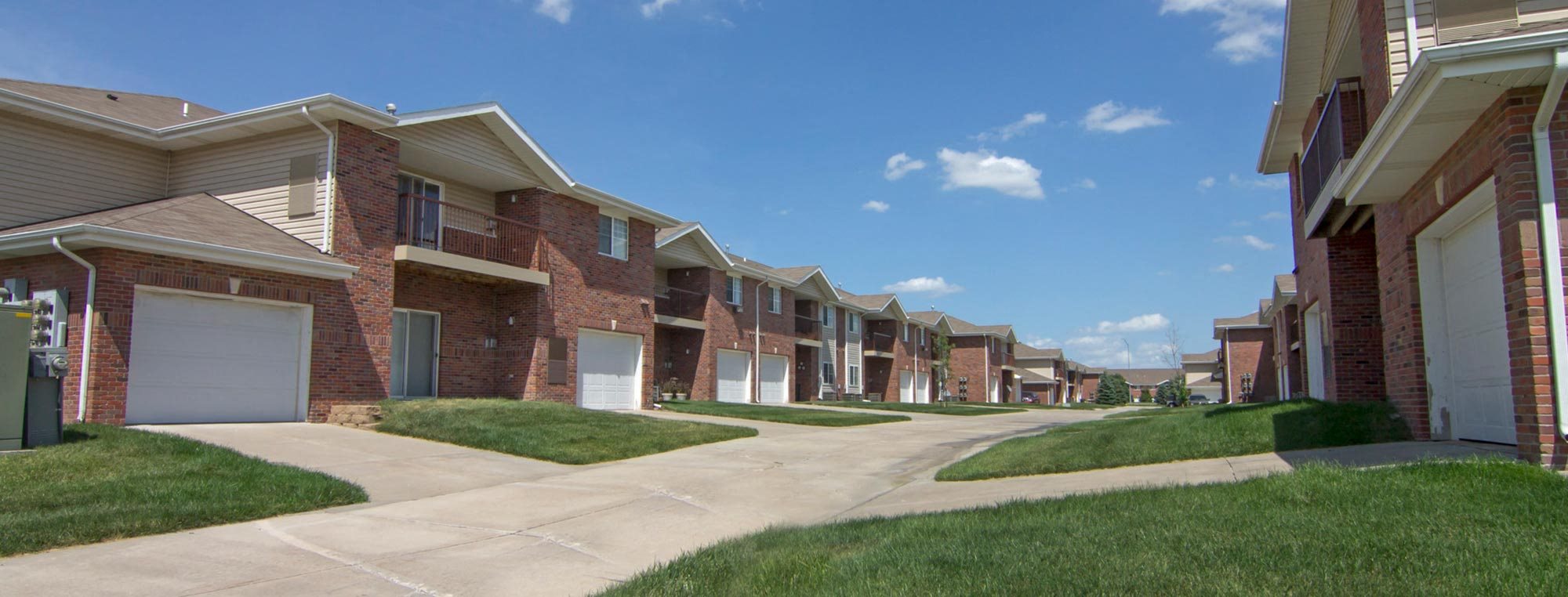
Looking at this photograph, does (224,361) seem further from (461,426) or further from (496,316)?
(496,316)

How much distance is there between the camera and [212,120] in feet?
53.1

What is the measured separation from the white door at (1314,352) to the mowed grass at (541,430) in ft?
34.2

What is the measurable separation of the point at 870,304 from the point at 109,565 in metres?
42.6

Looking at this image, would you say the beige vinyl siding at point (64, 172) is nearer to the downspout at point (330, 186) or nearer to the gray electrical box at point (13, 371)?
the downspout at point (330, 186)

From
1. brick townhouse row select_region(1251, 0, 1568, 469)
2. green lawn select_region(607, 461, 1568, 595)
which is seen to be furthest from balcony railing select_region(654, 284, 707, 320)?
green lawn select_region(607, 461, 1568, 595)

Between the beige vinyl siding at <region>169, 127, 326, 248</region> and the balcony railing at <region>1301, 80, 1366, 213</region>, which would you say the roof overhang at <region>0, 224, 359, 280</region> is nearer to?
the beige vinyl siding at <region>169, 127, 326, 248</region>

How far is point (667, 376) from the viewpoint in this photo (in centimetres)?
3088

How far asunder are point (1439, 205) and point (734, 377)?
25746mm

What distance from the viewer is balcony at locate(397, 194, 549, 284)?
1797 centimetres

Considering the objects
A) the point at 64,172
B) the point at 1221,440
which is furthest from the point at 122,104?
the point at 1221,440

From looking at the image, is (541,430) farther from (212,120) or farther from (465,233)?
(212,120)

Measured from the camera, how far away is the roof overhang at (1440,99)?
6734 millimetres

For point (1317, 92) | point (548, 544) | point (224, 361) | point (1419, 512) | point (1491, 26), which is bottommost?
point (548, 544)

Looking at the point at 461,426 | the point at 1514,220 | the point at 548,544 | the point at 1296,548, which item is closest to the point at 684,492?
the point at 548,544
